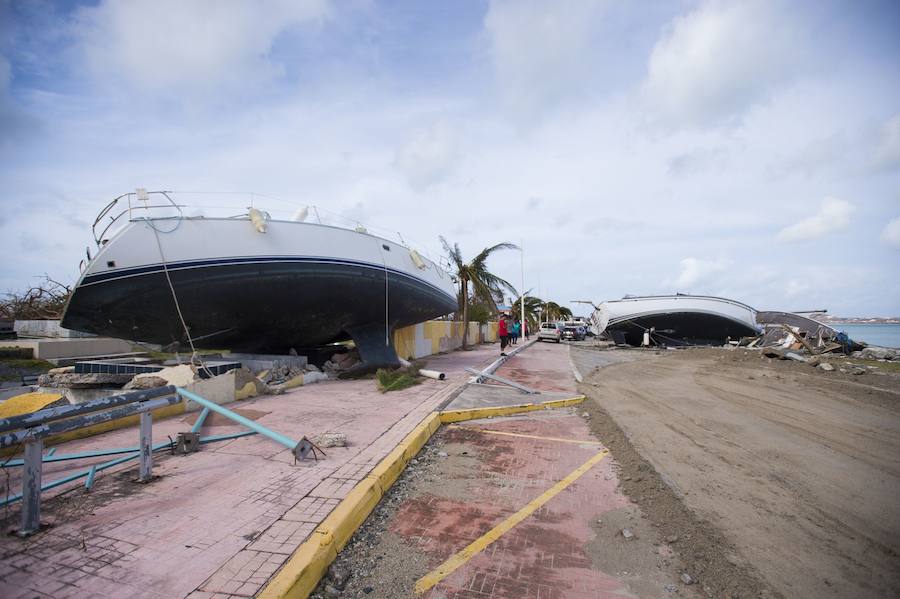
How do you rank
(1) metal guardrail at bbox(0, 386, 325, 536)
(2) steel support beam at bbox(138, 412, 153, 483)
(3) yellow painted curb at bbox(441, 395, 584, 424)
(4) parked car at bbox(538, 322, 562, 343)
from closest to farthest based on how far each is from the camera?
(1) metal guardrail at bbox(0, 386, 325, 536)
(2) steel support beam at bbox(138, 412, 153, 483)
(3) yellow painted curb at bbox(441, 395, 584, 424)
(4) parked car at bbox(538, 322, 562, 343)

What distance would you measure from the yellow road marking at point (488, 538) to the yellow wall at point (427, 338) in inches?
414

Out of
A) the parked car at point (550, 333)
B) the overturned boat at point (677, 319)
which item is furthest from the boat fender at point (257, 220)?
the parked car at point (550, 333)

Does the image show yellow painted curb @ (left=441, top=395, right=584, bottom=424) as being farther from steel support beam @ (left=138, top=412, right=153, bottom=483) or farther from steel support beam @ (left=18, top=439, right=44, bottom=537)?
steel support beam @ (left=18, top=439, right=44, bottom=537)

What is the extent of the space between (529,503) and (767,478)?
7.77 ft

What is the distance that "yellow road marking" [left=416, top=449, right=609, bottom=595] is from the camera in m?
2.67

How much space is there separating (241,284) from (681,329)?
87.1 feet

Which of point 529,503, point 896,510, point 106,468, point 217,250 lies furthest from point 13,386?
point 896,510

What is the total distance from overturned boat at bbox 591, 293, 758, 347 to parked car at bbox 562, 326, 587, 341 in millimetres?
8369

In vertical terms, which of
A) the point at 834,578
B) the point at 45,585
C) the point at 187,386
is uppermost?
the point at 187,386

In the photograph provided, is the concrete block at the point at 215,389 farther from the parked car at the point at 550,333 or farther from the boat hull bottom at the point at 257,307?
the parked car at the point at 550,333

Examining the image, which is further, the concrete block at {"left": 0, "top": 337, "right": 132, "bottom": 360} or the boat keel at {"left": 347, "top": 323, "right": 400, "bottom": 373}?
the concrete block at {"left": 0, "top": 337, "right": 132, "bottom": 360}

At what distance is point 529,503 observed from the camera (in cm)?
372

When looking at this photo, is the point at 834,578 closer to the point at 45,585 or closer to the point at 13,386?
the point at 45,585

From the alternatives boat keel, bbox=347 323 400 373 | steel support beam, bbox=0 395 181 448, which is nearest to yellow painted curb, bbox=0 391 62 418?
steel support beam, bbox=0 395 181 448
